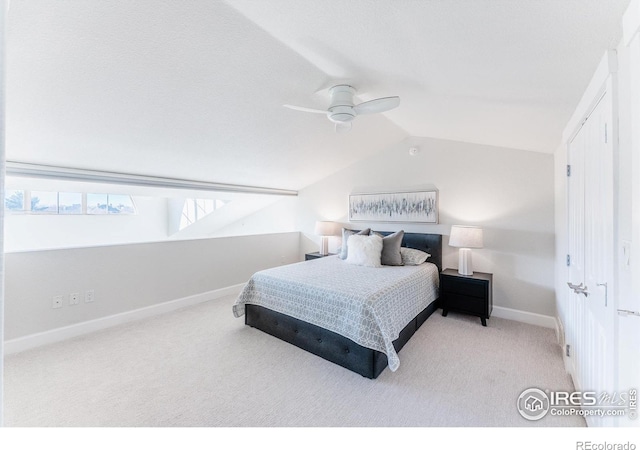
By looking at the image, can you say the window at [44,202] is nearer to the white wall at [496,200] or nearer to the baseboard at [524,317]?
the white wall at [496,200]

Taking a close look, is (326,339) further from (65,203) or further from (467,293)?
(65,203)

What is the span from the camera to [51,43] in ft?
4.96

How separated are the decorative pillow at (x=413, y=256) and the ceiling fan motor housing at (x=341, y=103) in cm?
210

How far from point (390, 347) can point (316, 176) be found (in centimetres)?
346

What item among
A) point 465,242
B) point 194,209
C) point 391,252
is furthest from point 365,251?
point 194,209

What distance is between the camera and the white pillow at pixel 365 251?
3.47 m

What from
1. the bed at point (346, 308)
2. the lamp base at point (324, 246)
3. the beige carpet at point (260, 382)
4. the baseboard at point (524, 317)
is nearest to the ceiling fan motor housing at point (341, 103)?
the bed at point (346, 308)

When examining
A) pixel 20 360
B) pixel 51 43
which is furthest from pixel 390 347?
pixel 20 360

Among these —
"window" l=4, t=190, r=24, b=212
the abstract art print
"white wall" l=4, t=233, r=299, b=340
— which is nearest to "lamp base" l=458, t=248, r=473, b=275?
the abstract art print

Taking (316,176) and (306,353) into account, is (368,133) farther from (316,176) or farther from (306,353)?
(306,353)

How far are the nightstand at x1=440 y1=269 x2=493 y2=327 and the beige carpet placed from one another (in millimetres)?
327

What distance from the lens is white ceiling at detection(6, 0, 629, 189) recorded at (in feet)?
4.17

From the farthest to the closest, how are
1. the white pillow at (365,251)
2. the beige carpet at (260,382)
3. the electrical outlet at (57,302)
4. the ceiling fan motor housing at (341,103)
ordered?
1. the white pillow at (365,251)
2. the electrical outlet at (57,302)
3. the ceiling fan motor housing at (341,103)
4. the beige carpet at (260,382)

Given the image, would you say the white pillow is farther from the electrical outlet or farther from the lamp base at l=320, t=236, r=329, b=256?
the electrical outlet
